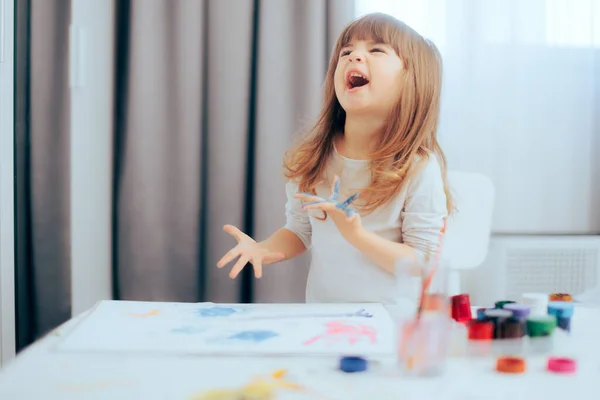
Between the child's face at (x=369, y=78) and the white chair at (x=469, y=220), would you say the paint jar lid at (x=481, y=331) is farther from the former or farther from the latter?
the white chair at (x=469, y=220)

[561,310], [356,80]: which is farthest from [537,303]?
[356,80]

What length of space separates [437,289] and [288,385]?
0.17 metres

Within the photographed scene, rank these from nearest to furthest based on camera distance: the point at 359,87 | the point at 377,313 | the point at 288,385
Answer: the point at 288,385
the point at 377,313
the point at 359,87

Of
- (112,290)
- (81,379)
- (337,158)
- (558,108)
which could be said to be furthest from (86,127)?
(558,108)

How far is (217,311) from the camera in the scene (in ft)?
2.35

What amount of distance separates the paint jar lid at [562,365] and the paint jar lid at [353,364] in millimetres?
163

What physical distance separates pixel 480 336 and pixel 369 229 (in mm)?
402

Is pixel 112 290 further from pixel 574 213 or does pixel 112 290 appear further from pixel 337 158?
pixel 574 213

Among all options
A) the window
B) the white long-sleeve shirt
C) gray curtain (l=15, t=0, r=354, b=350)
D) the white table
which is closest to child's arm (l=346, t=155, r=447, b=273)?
the white long-sleeve shirt

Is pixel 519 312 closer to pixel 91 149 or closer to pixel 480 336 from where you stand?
pixel 480 336

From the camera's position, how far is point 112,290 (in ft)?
5.26

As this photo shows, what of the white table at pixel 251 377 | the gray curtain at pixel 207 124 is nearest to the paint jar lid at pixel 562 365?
the white table at pixel 251 377

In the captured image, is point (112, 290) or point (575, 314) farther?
point (112, 290)

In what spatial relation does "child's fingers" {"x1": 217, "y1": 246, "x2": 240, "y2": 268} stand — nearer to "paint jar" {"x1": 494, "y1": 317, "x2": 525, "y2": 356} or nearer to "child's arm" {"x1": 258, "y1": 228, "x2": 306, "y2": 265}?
"child's arm" {"x1": 258, "y1": 228, "x2": 306, "y2": 265}
